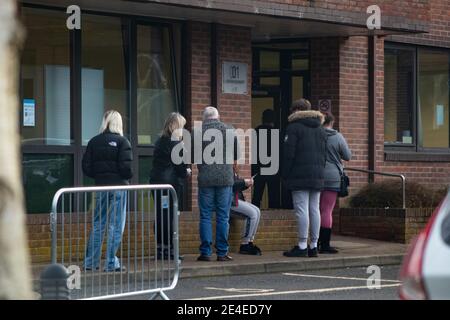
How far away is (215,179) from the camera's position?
14.0m

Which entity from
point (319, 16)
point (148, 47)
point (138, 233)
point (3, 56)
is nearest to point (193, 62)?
point (148, 47)

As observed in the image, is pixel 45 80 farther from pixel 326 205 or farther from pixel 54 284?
pixel 54 284

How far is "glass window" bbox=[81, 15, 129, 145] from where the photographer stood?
1598cm

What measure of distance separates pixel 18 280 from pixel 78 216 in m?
5.27

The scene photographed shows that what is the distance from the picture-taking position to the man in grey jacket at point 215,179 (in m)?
13.9

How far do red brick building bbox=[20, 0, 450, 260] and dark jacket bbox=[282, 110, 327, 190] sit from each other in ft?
4.69

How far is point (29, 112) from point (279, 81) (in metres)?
5.72

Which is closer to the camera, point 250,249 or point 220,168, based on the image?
point 220,168

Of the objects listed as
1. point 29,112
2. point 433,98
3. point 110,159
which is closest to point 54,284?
point 110,159

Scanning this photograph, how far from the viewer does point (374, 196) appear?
18000 mm

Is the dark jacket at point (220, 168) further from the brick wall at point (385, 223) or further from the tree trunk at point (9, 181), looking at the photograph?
the tree trunk at point (9, 181)

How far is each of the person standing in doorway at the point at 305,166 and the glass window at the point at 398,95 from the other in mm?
5358

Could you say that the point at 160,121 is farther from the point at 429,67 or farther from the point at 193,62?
the point at 429,67

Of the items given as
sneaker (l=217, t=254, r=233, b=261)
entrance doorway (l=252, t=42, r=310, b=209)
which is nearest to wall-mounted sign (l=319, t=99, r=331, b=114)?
entrance doorway (l=252, t=42, r=310, b=209)
